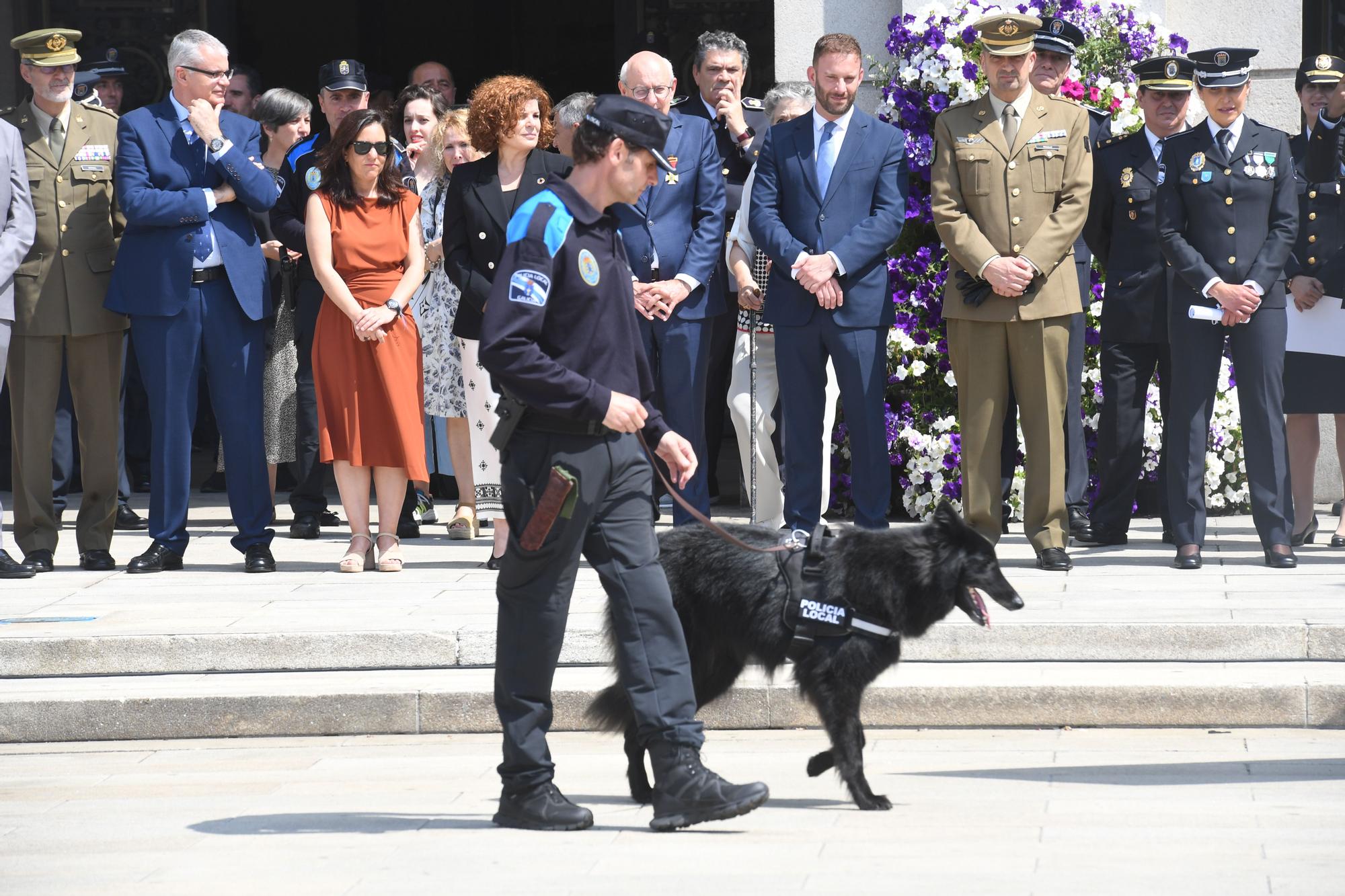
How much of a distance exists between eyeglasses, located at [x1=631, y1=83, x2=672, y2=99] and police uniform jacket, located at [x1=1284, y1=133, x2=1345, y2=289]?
116 inches

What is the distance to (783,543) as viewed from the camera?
5.43 m

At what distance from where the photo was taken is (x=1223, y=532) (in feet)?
30.8

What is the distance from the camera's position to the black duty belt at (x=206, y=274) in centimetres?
849

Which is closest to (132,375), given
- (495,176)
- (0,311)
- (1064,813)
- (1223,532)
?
(0,311)

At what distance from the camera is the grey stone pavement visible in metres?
4.62

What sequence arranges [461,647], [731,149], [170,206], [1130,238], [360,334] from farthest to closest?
1. [731,149]
2. [1130,238]
3. [360,334]
4. [170,206]
5. [461,647]

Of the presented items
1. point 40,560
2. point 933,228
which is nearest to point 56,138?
point 40,560

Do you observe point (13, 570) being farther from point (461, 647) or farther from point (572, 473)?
point (572, 473)

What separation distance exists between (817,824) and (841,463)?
4667 mm

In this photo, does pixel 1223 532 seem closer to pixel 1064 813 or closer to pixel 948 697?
pixel 948 697

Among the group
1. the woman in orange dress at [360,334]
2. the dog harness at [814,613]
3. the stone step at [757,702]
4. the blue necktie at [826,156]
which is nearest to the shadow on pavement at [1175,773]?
the stone step at [757,702]

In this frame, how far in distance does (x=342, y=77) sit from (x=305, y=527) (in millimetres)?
2354

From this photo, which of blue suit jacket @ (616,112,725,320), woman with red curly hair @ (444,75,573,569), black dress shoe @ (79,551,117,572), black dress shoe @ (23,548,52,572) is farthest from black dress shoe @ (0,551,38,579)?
blue suit jacket @ (616,112,725,320)

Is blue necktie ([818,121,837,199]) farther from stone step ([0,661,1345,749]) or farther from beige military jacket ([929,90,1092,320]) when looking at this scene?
stone step ([0,661,1345,749])
